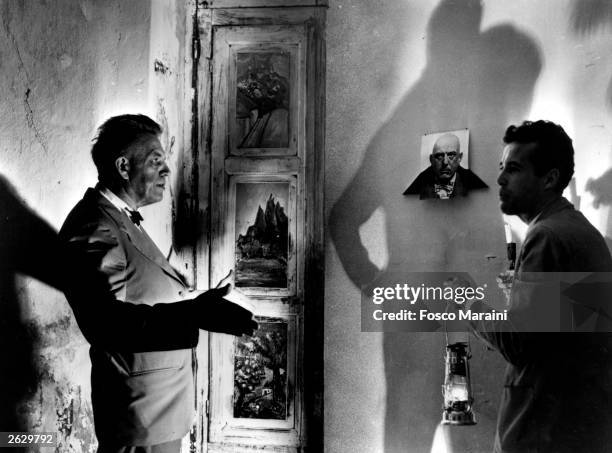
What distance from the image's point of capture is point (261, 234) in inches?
108

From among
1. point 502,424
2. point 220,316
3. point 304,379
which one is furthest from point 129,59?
point 502,424

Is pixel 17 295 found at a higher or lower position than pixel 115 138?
lower

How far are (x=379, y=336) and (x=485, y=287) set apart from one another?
555 mm

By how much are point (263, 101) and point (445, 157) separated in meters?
0.94

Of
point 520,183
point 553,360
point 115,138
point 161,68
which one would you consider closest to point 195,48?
point 161,68

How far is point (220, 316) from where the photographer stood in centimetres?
185

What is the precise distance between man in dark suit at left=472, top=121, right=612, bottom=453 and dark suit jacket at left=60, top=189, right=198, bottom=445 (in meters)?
1.08

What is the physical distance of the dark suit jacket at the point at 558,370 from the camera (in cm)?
177

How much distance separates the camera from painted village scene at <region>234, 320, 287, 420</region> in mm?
2721

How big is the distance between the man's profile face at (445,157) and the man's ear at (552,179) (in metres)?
0.61

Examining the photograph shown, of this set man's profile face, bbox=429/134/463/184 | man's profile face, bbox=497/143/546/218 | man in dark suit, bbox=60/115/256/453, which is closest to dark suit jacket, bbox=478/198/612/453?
man's profile face, bbox=497/143/546/218

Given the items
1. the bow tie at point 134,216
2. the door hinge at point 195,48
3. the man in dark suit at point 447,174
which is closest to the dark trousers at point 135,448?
the bow tie at point 134,216

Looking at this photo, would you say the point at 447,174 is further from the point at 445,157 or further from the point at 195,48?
the point at 195,48

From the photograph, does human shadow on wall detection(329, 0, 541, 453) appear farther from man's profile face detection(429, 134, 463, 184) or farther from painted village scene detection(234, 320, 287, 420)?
painted village scene detection(234, 320, 287, 420)
